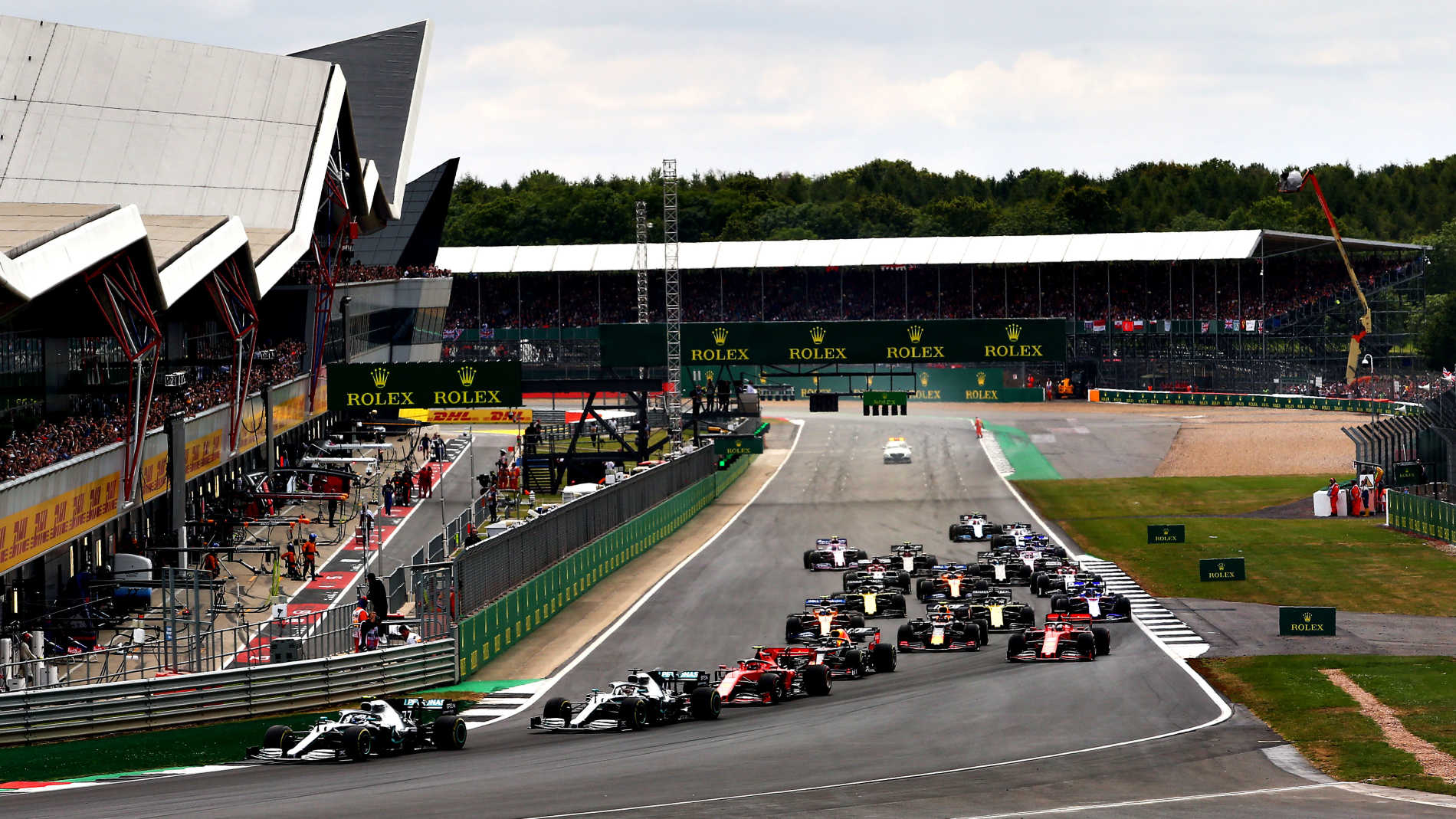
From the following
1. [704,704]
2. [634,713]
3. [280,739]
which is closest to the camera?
[280,739]

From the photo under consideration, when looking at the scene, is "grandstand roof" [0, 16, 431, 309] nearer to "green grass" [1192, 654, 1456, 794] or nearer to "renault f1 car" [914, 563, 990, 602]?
"renault f1 car" [914, 563, 990, 602]

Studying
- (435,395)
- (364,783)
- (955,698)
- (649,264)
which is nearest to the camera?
(364,783)

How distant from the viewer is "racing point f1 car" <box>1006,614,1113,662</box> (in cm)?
3831

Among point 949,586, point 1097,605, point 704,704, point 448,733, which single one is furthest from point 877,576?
point 448,733

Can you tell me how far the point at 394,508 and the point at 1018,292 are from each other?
282 feet

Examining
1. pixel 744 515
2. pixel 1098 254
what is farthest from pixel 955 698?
pixel 1098 254

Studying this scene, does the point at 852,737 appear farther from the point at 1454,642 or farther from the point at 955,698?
the point at 1454,642

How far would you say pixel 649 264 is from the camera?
141 meters

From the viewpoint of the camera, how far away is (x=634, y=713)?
30531 mm

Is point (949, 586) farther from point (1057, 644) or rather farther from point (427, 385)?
point (427, 385)

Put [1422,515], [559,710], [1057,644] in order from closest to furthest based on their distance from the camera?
[559,710] < [1057,644] < [1422,515]

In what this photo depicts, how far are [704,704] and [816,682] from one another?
3.63 metres

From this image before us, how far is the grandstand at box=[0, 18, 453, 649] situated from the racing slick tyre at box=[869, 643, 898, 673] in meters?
18.4

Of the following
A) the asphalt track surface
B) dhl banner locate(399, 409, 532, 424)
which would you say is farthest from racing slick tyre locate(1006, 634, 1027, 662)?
dhl banner locate(399, 409, 532, 424)
